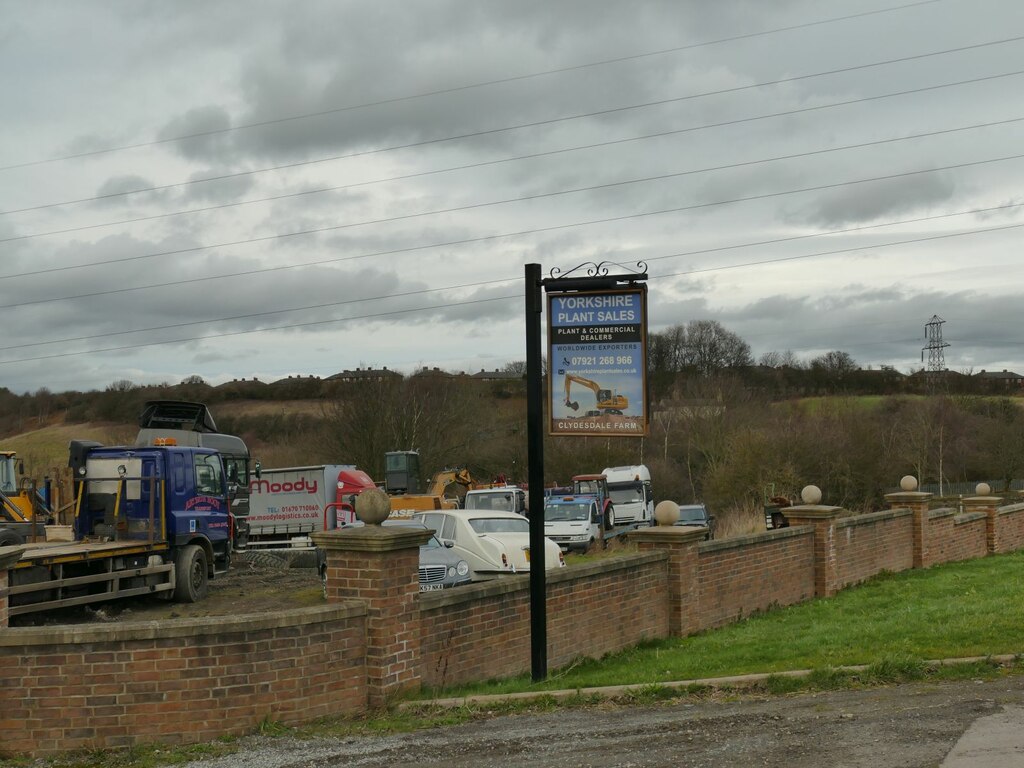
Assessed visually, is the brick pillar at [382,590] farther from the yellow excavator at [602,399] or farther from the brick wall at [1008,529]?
the brick wall at [1008,529]

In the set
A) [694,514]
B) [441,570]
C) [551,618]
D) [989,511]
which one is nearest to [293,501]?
[694,514]

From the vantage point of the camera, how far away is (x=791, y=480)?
44000mm

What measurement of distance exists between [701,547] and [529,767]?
287 inches

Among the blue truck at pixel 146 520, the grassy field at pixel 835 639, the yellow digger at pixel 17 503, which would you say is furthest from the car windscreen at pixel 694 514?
the yellow digger at pixel 17 503

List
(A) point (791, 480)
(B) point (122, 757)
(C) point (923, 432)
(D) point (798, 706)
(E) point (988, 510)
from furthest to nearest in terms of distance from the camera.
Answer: (C) point (923, 432) < (A) point (791, 480) < (E) point (988, 510) < (D) point (798, 706) < (B) point (122, 757)

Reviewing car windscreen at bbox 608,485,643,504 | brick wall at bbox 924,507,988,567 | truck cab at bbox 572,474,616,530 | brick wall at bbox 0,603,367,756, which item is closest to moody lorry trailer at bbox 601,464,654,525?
car windscreen at bbox 608,485,643,504

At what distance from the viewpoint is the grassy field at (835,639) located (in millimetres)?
9562

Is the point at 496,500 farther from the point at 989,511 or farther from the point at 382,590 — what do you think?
the point at 382,590

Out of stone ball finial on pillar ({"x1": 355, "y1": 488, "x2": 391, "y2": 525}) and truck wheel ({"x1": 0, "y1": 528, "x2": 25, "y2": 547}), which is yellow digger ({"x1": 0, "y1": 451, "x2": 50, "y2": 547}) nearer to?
truck wheel ({"x1": 0, "y1": 528, "x2": 25, "y2": 547})

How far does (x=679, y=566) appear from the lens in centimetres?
1276

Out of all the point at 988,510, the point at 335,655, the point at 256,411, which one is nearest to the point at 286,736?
the point at 335,655

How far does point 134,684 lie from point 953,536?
19020 mm

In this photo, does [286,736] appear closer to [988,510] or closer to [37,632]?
[37,632]

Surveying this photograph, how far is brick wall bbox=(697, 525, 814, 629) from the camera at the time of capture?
530 inches
